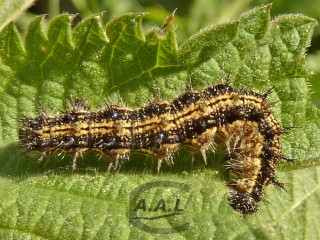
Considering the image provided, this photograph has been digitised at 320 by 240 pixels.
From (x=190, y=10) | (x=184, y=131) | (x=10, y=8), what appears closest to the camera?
(x=184, y=131)

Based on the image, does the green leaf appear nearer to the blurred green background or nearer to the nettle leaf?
the nettle leaf

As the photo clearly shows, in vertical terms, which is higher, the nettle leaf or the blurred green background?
the blurred green background

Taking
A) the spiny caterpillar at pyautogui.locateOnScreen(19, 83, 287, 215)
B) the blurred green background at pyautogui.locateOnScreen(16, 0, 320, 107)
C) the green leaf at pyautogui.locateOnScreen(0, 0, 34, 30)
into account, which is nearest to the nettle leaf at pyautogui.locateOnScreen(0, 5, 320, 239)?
the spiny caterpillar at pyautogui.locateOnScreen(19, 83, 287, 215)

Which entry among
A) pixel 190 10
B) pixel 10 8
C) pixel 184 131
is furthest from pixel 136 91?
pixel 190 10

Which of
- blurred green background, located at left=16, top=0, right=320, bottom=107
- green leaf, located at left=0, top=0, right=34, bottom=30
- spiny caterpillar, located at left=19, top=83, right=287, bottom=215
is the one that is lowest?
spiny caterpillar, located at left=19, top=83, right=287, bottom=215

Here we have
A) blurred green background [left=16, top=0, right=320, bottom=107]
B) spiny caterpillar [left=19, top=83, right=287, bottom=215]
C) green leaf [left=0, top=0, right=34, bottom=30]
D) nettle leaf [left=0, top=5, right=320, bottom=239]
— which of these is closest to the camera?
nettle leaf [left=0, top=5, right=320, bottom=239]

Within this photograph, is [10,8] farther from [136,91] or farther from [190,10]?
[190,10]

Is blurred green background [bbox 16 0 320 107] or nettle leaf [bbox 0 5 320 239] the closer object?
nettle leaf [bbox 0 5 320 239]
